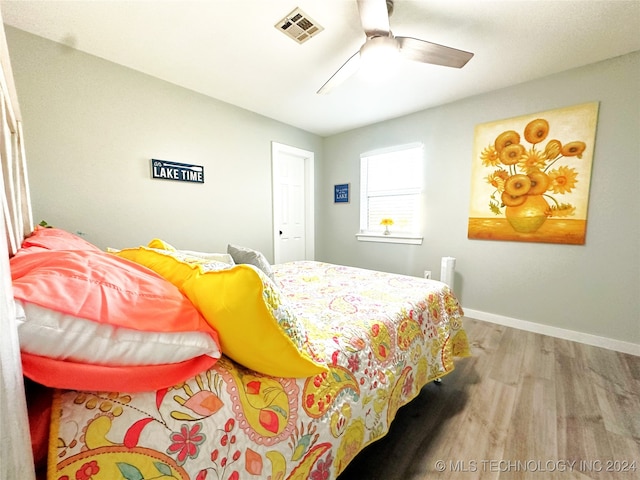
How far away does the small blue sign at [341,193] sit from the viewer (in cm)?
392

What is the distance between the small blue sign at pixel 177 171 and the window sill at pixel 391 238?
2.31 metres

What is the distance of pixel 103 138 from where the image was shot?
7.14 ft

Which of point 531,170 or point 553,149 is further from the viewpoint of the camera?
point 531,170

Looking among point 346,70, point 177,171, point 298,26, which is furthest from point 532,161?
point 177,171

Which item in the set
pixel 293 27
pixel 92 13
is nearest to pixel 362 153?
pixel 293 27

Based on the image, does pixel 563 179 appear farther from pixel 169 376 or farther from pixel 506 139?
pixel 169 376

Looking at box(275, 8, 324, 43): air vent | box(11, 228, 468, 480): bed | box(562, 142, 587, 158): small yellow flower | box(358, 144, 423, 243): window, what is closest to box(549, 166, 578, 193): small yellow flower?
box(562, 142, 587, 158): small yellow flower

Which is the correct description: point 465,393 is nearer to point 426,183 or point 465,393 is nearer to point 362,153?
point 426,183

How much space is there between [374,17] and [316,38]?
1.90 feet

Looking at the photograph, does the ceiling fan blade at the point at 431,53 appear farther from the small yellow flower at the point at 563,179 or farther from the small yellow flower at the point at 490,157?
the small yellow flower at the point at 563,179

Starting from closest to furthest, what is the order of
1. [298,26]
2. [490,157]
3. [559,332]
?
[298,26] < [559,332] < [490,157]

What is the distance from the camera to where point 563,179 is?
7.66 ft

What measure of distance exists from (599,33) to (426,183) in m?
1.70

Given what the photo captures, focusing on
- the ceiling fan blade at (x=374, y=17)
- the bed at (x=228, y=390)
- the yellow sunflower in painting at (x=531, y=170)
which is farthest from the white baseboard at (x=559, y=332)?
the ceiling fan blade at (x=374, y=17)
